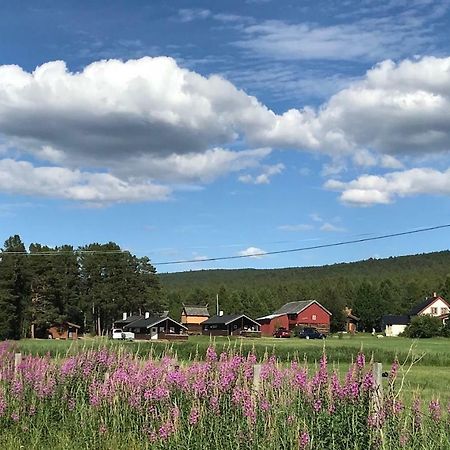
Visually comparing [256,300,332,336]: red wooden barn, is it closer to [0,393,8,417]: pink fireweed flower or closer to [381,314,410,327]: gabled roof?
[381,314,410,327]: gabled roof

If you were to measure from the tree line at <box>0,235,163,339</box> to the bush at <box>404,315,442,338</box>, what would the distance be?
4243 centimetres

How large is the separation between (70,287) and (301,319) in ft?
125

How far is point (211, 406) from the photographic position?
779cm

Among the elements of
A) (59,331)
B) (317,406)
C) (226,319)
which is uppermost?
(317,406)

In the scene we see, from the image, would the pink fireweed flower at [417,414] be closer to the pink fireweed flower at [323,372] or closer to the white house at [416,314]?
the pink fireweed flower at [323,372]

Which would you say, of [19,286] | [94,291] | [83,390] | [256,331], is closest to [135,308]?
[94,291]

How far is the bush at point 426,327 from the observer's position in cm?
8956

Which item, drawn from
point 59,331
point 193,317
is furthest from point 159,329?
point 193,317

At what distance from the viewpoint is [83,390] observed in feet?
33.3

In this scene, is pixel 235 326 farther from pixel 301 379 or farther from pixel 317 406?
pixel 317 406

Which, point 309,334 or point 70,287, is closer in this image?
point 309,334

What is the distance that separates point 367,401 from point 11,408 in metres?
5.80

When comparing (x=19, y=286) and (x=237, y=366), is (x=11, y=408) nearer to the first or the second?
(x=237, y=366)

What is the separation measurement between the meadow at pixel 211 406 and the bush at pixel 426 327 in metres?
84.6
